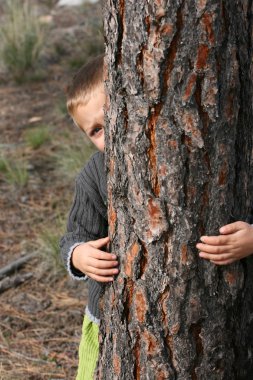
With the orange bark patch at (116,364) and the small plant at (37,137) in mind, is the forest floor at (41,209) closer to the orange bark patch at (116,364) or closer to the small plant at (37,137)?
the small plant at (37,137)

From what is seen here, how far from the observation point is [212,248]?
2.21 m

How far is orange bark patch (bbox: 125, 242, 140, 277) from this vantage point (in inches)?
90.7

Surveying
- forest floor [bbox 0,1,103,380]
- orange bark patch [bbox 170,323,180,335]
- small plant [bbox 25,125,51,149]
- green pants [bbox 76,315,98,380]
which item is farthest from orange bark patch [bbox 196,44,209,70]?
small plant [bbox 25,125,51,149]

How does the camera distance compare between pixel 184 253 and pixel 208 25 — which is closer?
pixel 208 25

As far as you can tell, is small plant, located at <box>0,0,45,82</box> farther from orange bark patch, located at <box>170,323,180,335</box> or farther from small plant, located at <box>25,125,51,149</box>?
orange bark patch, located at <box>170,323,180,335</box>

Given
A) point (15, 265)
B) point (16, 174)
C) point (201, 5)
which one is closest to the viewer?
point (201, 5)

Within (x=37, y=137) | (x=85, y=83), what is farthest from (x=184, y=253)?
(x=37, y=137)

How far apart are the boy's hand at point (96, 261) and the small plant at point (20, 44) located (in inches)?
220

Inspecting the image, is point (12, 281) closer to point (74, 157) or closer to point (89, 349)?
point (74, 157)

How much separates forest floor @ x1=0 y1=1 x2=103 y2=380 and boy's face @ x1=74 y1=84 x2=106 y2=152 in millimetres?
1384

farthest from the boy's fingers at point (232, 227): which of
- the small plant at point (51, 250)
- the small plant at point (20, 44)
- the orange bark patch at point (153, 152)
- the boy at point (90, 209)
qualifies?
the small plant at point (20, 44)

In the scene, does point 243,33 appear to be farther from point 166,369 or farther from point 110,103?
point 166,369

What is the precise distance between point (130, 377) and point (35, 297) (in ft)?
6.33

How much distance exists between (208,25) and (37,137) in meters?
4.28
